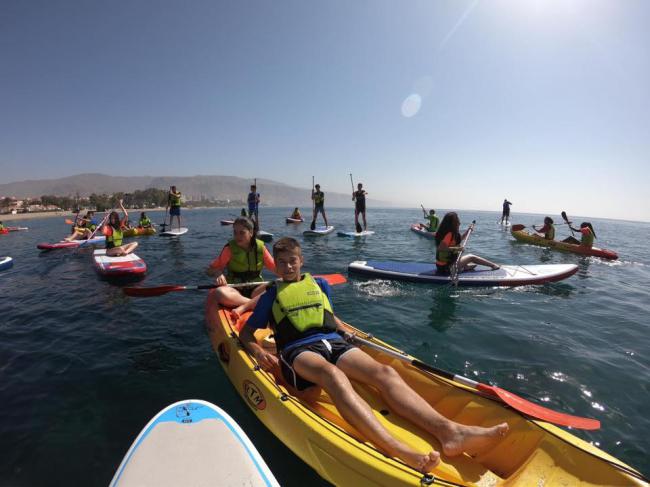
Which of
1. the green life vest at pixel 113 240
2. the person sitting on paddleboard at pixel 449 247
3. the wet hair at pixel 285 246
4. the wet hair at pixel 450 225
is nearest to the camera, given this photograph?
the wet hair at pixel 285 246

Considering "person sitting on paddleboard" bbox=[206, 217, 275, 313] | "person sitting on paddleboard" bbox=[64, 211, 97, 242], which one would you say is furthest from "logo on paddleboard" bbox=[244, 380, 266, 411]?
"person sitting on paddleboard" bbox=[64, 211, 97, 242]

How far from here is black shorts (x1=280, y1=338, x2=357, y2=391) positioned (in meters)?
3.28

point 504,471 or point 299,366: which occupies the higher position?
point 299,366

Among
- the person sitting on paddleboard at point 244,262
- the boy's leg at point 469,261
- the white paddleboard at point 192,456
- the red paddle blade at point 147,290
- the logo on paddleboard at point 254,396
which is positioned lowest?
the logo on paddleboard at point 254,396

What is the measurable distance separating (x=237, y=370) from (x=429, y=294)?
19.9 ft

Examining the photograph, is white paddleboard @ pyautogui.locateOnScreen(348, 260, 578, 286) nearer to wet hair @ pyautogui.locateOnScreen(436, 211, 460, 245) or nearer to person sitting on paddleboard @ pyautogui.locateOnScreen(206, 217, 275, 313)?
wet hair @ pyautogui.locateOnScreen(436, 211, 460, 245)

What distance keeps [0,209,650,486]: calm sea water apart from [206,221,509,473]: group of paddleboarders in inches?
35.2

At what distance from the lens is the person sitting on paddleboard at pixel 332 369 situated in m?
2.56

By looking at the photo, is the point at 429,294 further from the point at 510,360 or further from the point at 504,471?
the point at 504,471

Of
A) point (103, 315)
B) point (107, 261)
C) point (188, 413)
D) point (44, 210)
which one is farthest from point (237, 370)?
point (44, 210)

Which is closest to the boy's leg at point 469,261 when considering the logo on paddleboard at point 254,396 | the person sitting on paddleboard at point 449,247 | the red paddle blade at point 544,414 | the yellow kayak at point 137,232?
the person sitting on paddleboard at point 449,247

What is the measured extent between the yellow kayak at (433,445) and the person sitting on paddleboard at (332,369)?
0.13 metres

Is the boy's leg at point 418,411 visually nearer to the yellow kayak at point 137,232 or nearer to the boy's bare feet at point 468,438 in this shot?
the boy's bare feet at point 468,438

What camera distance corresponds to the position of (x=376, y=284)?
9.23 meters
